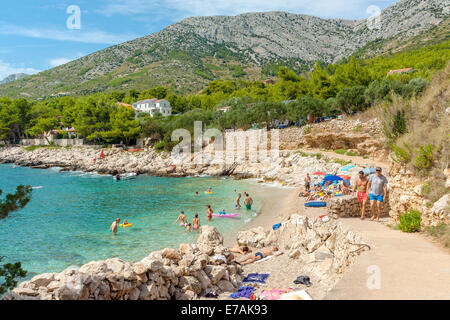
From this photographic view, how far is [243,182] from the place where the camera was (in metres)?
28.6

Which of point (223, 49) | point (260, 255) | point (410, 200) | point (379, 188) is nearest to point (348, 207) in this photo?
point (379, 188)

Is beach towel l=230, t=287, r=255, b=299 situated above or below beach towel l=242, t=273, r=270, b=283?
above

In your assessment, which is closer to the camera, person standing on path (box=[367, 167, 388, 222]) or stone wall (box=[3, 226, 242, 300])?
stone wall (box=[3, 226, 242, 300])

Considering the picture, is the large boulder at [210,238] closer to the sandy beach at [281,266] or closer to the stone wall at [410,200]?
the sandy beach at [281,266]

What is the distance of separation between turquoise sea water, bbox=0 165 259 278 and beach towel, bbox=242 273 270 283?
16.2 ft

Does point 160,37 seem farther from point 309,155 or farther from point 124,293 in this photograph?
point 124,293

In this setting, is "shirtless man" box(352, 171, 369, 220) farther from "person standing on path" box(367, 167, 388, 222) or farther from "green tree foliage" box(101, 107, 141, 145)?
"green tree foliage" box(101, 107, 141, 145)

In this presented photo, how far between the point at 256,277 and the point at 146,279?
11.4ft

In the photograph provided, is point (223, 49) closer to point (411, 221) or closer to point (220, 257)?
point (220, 257)

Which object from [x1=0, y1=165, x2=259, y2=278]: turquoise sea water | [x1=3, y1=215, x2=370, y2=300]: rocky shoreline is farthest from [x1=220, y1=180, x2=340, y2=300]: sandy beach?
[x1=0, y1=165, x2=259, y2=278]: turquoise sea water

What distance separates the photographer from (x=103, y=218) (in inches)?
751

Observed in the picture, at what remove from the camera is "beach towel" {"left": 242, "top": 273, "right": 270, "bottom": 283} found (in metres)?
8.75

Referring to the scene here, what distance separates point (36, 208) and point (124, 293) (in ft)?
67.9
